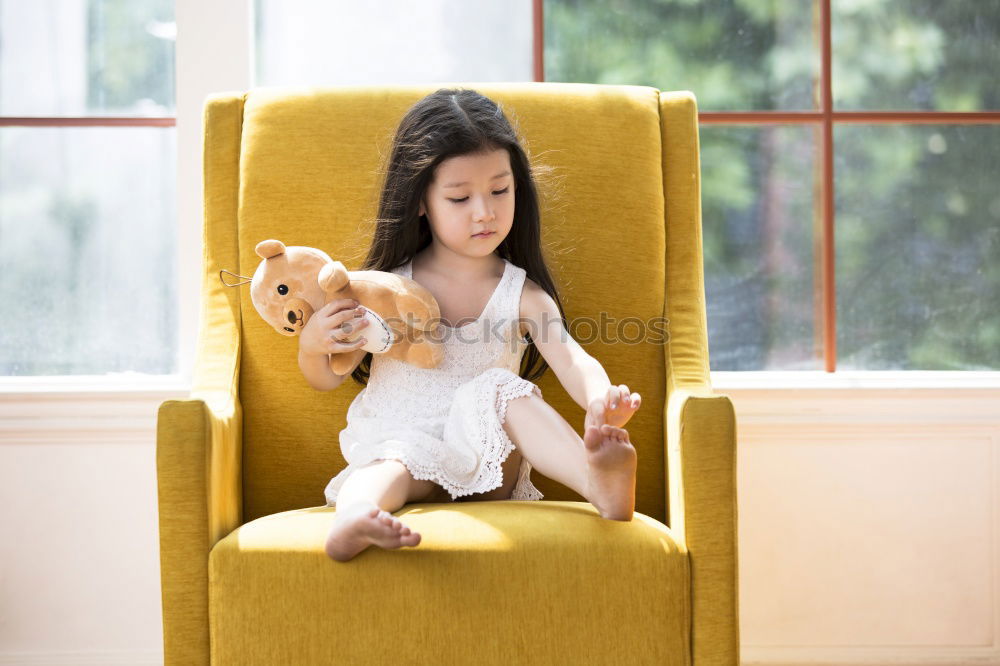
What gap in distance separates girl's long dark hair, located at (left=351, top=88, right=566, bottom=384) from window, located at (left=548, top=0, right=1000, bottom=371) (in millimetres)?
658

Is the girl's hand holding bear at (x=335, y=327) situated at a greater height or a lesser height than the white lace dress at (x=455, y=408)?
greater

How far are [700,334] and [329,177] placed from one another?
78cm

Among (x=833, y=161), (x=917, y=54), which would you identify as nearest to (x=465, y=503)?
(x=833, y=161)

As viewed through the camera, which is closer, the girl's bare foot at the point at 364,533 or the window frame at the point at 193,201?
the girl's bare foot at the point at 364,533

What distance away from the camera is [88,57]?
2.28 m

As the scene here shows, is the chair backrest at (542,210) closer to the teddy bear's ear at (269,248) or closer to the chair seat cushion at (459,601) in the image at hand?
the teddy bear's ear at (269,248)

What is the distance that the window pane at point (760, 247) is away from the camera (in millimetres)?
2332

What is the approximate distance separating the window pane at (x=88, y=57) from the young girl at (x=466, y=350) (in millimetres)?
881

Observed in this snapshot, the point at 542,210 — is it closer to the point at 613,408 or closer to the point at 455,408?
the point at 455,408

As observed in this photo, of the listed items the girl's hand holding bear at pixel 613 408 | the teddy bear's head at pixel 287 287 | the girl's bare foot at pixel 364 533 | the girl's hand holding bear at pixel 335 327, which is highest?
the teddy bear's head at pixel 287 287

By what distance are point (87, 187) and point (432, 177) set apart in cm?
107

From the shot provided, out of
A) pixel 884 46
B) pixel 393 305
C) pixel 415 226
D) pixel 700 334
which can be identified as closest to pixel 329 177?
pixel 415 226

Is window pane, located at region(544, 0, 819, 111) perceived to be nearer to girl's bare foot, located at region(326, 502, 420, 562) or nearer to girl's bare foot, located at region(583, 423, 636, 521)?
girl's bare foot, located at region(583, 423, 636, 521)

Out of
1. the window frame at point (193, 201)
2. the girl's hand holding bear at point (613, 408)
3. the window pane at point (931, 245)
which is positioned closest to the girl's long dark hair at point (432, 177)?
the girl's hand holding bear at point (613, 408)
